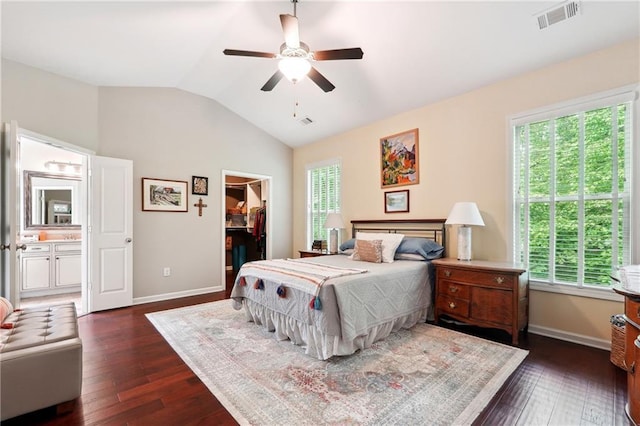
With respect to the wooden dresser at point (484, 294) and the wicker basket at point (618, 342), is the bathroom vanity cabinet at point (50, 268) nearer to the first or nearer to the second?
the wooden dresser at point (484, 294)

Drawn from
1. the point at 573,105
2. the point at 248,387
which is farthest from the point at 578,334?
the point at 248,387

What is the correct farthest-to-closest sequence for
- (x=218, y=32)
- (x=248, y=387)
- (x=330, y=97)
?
(x=330, y=97)
(x=218, y=32)
(x=248, y=387)

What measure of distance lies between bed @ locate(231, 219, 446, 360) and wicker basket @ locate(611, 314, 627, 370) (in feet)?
5.06

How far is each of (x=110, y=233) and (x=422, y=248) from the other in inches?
167

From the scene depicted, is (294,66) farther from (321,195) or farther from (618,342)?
(618,342)

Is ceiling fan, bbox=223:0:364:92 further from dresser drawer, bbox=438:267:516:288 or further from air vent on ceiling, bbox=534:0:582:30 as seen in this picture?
dresser drawer, bbox=438:267:516:288

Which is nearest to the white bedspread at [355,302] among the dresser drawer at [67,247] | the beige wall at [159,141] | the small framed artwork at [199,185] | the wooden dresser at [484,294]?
the wooden dresser at [484,294]

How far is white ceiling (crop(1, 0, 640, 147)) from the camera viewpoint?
8.75 feet

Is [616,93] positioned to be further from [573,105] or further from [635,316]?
[635,316]

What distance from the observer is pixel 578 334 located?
288cm

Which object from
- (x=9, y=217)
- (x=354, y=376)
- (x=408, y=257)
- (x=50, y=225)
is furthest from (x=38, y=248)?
(x=408, y=257)

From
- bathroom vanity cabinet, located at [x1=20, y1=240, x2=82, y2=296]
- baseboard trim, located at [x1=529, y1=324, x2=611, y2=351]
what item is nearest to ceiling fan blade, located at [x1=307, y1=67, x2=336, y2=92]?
baseboard trim, located at [x1=529, y1=324, x2=611, y2=351]

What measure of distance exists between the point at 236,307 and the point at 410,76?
3550mm

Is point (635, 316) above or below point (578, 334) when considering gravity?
above
